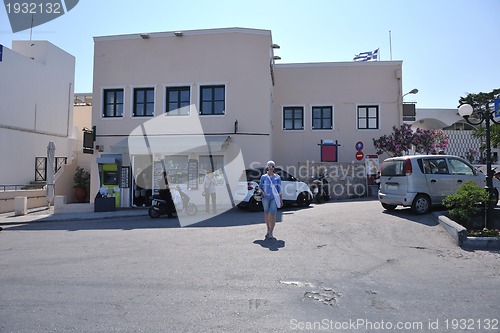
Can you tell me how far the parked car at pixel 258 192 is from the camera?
13.8m

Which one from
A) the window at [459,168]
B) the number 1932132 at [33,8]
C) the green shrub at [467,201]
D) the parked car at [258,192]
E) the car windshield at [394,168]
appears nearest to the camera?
the green shrub at [467,201]

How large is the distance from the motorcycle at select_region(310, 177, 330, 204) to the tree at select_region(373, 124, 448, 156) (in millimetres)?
5736

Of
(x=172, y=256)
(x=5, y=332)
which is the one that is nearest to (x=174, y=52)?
(x=172, y=256)

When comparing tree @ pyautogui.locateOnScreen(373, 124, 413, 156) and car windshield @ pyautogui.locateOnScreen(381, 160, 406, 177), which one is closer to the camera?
car windshield @ pyautogui.locateOnScreen(381, 160, 406, 177)

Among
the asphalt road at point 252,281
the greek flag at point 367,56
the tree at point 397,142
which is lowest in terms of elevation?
the asphalt road at point 252,281

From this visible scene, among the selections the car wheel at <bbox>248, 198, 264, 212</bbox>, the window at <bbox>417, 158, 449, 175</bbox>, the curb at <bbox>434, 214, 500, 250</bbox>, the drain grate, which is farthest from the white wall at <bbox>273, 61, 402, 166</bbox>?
the drain grate

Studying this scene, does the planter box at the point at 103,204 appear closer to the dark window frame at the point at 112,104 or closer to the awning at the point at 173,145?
the awning at the point at 173,145

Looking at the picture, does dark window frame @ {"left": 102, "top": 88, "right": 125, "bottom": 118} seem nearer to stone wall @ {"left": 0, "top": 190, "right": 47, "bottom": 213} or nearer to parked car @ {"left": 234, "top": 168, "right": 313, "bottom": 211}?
stone wall @ {"left": 0, "top": 190, "right": 47, "bottom": 213}

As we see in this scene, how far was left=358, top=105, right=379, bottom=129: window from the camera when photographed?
2303cm

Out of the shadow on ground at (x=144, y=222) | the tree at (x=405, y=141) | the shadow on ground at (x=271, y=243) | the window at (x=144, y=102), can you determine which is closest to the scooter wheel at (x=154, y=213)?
the shadow on ground at (x=144, y=222)

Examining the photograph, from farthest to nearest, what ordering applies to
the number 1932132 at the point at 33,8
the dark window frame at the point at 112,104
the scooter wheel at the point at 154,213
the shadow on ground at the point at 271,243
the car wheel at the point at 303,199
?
the dark window frame at the point at 112,104
the car wheel at the point at 303,199
the number 1932132 at the point at 33,8
the scooter wheel at the point at 154,213
the shadow on ground at the point at 271,243

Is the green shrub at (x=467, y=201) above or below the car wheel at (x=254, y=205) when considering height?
above

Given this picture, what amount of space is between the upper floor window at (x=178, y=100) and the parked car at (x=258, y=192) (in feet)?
20.4

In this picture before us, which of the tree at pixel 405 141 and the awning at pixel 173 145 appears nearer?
the awning at pixel 173 145
